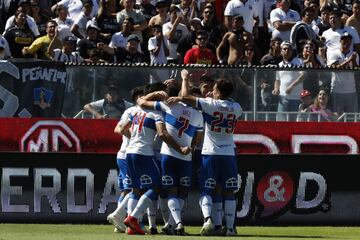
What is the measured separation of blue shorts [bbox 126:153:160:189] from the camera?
15.5 metres

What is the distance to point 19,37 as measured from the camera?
70.3 ft

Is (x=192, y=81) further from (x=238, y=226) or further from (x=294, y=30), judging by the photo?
(x=294, y=30)

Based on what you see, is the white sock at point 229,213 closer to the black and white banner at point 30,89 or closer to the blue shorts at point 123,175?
the blue shorts at point 123,175

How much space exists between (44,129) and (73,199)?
127 cm

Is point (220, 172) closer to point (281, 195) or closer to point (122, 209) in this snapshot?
point (122, 209)

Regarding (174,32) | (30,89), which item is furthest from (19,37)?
(174,32)

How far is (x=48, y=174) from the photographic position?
1858cm

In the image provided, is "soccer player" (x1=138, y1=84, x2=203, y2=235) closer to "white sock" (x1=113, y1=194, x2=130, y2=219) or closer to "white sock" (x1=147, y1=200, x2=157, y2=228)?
"white sock" (x1=147, y1=200, x2=157, y2=228)

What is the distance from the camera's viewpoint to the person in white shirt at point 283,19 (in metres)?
23.1

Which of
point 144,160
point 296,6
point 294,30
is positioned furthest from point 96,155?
point 296,6

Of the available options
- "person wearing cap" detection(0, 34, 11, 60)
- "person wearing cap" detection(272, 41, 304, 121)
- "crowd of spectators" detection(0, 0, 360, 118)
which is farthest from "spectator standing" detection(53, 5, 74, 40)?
"person wearing cap" detection(272, 41, 304, 121)

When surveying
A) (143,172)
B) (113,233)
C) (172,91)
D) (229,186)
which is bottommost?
(113,233)

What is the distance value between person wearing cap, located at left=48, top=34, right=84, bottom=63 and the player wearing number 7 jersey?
5.87 metres

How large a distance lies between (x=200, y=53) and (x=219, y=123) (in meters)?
6.03
